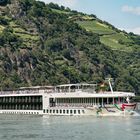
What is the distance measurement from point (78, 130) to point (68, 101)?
35683 mm

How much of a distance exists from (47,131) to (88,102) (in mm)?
32254

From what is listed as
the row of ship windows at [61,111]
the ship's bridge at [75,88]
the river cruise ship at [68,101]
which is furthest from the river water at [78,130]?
the ship's bridge at [75,88]

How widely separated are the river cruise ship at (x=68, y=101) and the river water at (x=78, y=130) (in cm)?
729

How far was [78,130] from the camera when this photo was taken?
8562 cm

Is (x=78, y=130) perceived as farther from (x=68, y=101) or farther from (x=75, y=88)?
(x=75, y=88)

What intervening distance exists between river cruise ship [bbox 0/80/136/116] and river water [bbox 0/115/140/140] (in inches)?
287

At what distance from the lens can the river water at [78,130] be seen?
76562 millimetres

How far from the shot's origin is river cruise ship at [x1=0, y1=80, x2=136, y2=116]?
371 ft

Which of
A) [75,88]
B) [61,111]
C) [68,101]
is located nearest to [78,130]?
[68,101]

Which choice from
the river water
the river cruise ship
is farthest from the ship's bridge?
the river water

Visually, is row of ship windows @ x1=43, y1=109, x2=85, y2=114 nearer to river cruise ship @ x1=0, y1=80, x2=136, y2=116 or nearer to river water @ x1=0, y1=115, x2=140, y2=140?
river cruise ship @ x1=0, y1=80, x2=136, y2=116

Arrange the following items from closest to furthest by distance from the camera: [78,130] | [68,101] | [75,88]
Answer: [78,130] → [68,101] → [75,88]

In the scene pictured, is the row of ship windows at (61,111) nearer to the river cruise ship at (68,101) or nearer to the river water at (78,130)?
the river cruise ship at (68,101)

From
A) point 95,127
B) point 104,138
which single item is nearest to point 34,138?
point 104,138
